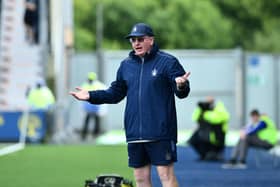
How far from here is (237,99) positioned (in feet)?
118

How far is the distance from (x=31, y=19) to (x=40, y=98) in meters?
3.15

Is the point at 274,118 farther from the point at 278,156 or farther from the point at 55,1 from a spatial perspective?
the point at 278,156

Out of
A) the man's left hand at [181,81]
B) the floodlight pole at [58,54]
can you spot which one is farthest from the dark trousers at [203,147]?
the man's left hand at [181,81]

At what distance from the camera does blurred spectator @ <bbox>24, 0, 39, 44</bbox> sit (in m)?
30.3

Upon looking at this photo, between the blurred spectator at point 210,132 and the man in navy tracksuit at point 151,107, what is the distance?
11.5 metres

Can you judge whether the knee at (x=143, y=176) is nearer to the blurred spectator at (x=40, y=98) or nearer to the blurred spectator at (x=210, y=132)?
the blurred spectator at (x=210, y=132)

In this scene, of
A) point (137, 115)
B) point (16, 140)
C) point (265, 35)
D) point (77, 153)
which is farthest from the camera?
point (265, 35)

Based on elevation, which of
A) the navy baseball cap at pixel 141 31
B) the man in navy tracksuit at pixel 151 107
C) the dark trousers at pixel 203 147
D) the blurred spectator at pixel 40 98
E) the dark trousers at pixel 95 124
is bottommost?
the dark trousers at pixel 95 124

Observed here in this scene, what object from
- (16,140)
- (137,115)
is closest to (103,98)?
(137,115)

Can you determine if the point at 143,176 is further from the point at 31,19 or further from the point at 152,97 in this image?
the point at 31,19

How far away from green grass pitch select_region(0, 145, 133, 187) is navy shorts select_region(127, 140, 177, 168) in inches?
207

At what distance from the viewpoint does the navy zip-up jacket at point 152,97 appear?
10.2 m

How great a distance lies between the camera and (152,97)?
10.3m

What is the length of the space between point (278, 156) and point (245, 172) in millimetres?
5355
